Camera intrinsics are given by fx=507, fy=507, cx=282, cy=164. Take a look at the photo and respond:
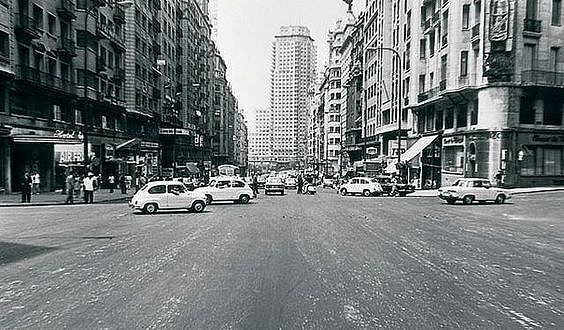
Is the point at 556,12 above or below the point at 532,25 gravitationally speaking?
above

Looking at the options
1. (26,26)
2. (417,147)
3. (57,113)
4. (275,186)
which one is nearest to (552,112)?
(417,147)

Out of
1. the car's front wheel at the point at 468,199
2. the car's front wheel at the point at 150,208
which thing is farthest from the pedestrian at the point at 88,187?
the car's front wheel at the point at 468,199

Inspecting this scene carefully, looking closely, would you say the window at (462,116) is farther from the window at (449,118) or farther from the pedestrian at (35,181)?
the pedestrian at (35,181)

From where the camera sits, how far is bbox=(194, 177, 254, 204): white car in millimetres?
29016

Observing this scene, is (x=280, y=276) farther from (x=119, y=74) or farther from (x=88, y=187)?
(x=119, y=74)

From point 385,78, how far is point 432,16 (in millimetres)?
15756

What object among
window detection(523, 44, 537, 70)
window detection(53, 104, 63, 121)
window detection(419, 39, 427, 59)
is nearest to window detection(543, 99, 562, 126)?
window detection(523, 44, 537, 70)

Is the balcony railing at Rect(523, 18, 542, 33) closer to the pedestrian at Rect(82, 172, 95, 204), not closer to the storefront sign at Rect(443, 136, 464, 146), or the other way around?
the storefront sign at Rect(443, 136, 464, 146)

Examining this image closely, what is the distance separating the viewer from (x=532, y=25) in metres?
38.3

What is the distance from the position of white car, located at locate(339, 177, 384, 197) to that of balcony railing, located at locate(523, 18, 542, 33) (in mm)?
16224

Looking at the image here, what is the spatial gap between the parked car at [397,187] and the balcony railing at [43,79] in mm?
25508

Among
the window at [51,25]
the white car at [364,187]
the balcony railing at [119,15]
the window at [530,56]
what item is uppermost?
the balcony railing at [119,15]

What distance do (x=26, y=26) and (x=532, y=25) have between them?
3585 cm

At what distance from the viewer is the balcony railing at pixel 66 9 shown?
3788cm
